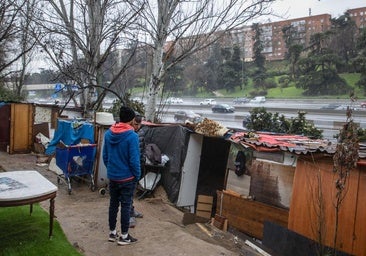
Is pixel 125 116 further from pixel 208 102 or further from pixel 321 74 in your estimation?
pixel 321 74

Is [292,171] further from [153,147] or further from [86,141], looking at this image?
[86,141]

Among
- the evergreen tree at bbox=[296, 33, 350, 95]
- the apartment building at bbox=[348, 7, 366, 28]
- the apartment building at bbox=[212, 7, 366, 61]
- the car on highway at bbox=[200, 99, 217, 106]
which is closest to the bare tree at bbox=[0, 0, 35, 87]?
the car on highway at bbox=[200, 99, 217, 106]

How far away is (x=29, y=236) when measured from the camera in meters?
4.42

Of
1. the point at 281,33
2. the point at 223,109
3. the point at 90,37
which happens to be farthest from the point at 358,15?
the point at 90,37

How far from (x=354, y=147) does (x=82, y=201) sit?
577 cm

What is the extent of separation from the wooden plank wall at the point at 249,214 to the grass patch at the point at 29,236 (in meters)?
3.86

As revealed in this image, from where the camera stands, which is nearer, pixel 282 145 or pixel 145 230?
pixel 145 230

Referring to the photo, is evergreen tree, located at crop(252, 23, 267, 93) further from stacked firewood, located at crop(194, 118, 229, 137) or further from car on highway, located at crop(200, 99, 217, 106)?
stacked firewood, located at crop(194, 118, 229, 137)

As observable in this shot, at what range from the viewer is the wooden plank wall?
21.6 feet

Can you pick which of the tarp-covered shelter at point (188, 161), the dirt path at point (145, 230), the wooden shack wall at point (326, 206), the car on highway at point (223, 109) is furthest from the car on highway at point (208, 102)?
the wooden shack wall at point (326, 206)

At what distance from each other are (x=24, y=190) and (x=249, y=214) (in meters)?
4.64

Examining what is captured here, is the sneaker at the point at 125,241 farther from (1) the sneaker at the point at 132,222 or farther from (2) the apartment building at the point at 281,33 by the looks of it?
(2) the apartment building at the point at 281,33

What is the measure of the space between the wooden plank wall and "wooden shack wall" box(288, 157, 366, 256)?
1.99 ft

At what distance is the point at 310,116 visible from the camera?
2239cm
